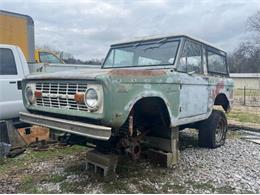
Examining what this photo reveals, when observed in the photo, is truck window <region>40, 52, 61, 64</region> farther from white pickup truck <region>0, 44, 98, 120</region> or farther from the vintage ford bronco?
the vintage ford bronco

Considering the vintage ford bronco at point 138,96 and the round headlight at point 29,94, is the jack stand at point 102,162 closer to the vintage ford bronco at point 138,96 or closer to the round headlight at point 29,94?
the vintage ford bronco at point 138,96

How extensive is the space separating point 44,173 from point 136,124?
1.60m

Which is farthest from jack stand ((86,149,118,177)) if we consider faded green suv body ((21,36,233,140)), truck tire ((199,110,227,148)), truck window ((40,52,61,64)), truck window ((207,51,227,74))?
truck window ((40,52,61,64))

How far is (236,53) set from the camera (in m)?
57.2

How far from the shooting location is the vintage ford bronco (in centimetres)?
327

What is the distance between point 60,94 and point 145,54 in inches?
75.7

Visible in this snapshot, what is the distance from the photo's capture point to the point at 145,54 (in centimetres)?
502

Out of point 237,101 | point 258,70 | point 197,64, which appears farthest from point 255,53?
point 197,64

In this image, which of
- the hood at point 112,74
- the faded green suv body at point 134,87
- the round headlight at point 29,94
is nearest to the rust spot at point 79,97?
the faded green suv body at point 134,87

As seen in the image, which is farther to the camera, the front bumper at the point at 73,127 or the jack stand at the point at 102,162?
the jack stand at the point at 102,162

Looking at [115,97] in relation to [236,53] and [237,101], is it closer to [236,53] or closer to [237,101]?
[237,101]

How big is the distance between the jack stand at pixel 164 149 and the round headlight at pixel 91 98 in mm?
1726

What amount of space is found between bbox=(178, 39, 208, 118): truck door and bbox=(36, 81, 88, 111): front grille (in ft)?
5.61

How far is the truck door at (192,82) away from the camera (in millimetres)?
4562
